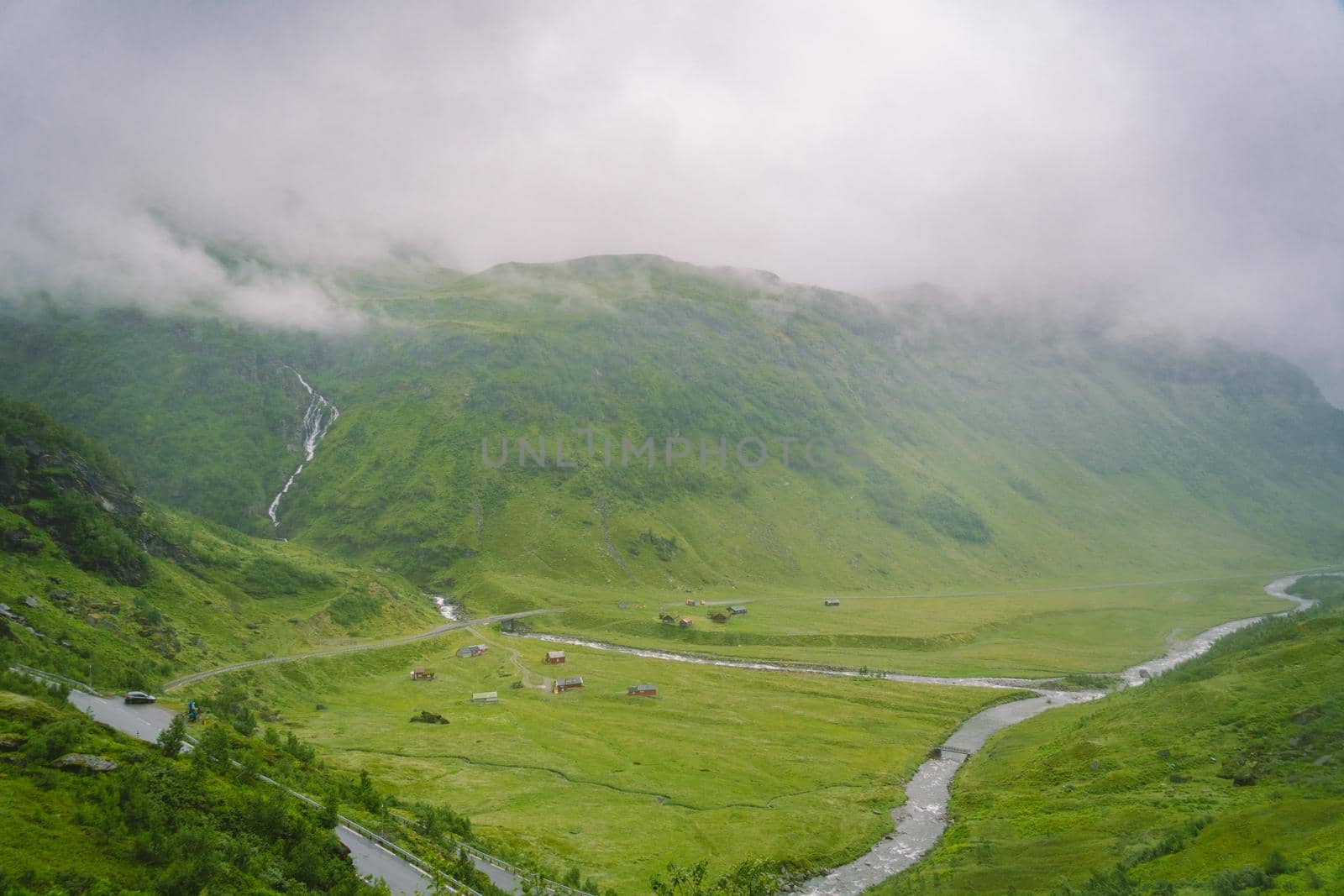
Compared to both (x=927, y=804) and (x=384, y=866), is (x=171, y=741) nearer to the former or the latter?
(x=384, y=866)

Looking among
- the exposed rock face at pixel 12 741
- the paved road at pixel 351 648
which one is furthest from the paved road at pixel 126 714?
the paved road at pixel 351 648

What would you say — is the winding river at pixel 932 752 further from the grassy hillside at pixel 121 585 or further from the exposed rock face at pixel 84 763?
the grassy hillside at pixel 121 585

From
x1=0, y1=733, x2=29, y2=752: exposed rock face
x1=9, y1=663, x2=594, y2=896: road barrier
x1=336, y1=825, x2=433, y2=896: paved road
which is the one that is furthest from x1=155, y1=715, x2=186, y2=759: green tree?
x1=336, y1=825, x2=433, y2=896: paved road

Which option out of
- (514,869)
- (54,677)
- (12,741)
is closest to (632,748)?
(514,869)

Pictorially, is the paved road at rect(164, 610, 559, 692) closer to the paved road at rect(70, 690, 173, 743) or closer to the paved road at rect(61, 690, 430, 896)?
the paved road at rect(70, 690, 173, 743)

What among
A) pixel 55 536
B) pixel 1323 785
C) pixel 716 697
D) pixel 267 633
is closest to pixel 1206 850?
pixel 1323 785

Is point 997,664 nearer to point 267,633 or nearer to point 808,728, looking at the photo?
point 808,728

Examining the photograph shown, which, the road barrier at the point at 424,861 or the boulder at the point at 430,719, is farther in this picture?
the boulder at the point at 430,719
